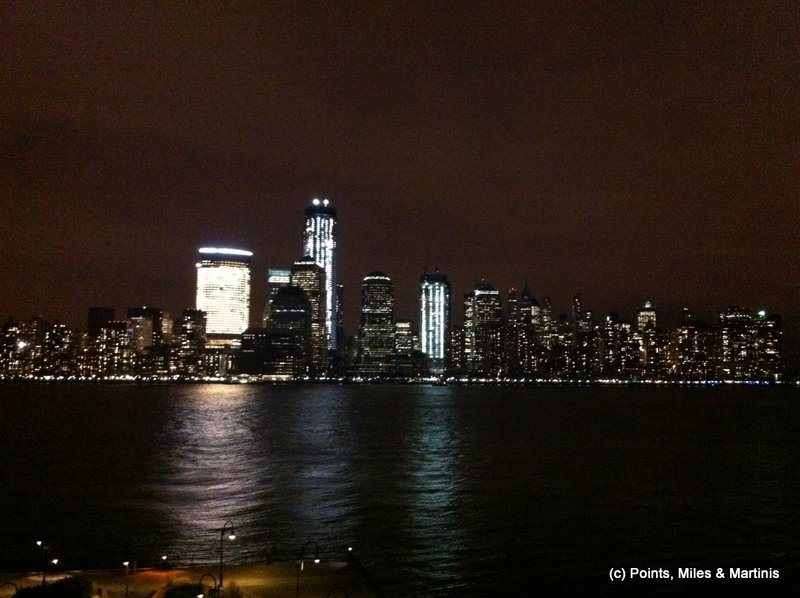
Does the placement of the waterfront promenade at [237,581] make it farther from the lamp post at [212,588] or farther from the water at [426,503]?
the water at [426,503]

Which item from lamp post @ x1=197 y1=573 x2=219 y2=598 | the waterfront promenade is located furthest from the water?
lamp post @ x1=197 y1=573 x2=219 y2=598

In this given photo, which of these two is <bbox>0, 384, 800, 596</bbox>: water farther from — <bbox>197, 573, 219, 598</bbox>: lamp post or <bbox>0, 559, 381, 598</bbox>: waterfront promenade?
<bbox>197, 573, 219, 598</bbox>: lamp post

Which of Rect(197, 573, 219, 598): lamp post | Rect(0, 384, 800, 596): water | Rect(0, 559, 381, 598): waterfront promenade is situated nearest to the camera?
Rect(197, 573, 219, 598): lamp post

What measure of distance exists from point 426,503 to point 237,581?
21030 millimetres

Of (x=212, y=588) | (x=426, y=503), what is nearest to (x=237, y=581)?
(x=212, y=588)

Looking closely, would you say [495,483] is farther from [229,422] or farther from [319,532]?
[229,422]

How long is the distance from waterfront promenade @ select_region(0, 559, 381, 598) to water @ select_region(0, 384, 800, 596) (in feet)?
3.19

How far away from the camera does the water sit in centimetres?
2489

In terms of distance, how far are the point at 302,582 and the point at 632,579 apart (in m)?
11.9

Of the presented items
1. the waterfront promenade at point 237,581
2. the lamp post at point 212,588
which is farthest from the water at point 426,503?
the lamp post at point 212,588

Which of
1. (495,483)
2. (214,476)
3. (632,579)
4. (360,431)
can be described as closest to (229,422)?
(360,431)

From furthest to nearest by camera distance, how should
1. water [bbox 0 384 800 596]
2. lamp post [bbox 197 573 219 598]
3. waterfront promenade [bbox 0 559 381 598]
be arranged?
water [bbox 0 384 800 596], waterfront promenade [bbox 0 559 381 598], lamp post [bbox 197 573 219 598]

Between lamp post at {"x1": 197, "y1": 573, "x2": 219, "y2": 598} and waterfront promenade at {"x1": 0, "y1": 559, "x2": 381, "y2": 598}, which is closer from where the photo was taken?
lamp post at {"x1": 197, "y1": 573, "x2": 219, "y2": 598}

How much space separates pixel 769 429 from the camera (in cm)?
8956
